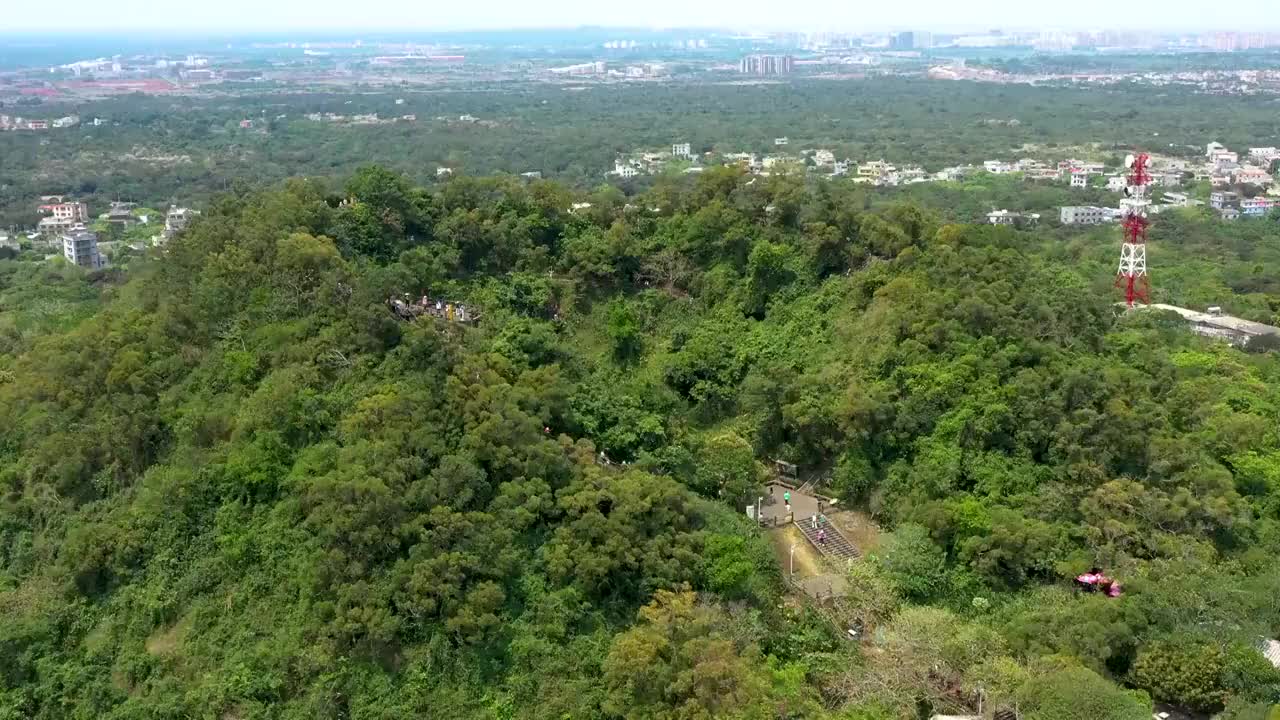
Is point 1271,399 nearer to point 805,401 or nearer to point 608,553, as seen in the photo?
point 805,401

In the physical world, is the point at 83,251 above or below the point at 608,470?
above

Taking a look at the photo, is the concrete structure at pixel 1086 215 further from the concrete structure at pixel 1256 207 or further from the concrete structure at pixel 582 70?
the concrete structure at pixel 582 70

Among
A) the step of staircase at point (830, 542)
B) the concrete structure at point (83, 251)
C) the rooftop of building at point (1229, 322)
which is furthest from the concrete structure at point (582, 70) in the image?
the step of staircase at point (830, 542)

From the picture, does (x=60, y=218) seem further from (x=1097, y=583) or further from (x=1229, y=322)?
(x=1097, y=583)

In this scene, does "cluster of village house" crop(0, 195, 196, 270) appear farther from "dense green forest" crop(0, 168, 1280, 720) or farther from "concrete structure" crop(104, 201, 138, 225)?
"dense green forest" crop(0, 168, 1280, 720)

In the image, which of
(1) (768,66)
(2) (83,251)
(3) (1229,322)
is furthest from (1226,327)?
(1) (768,66)

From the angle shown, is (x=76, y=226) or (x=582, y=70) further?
(x=582, y=70)
